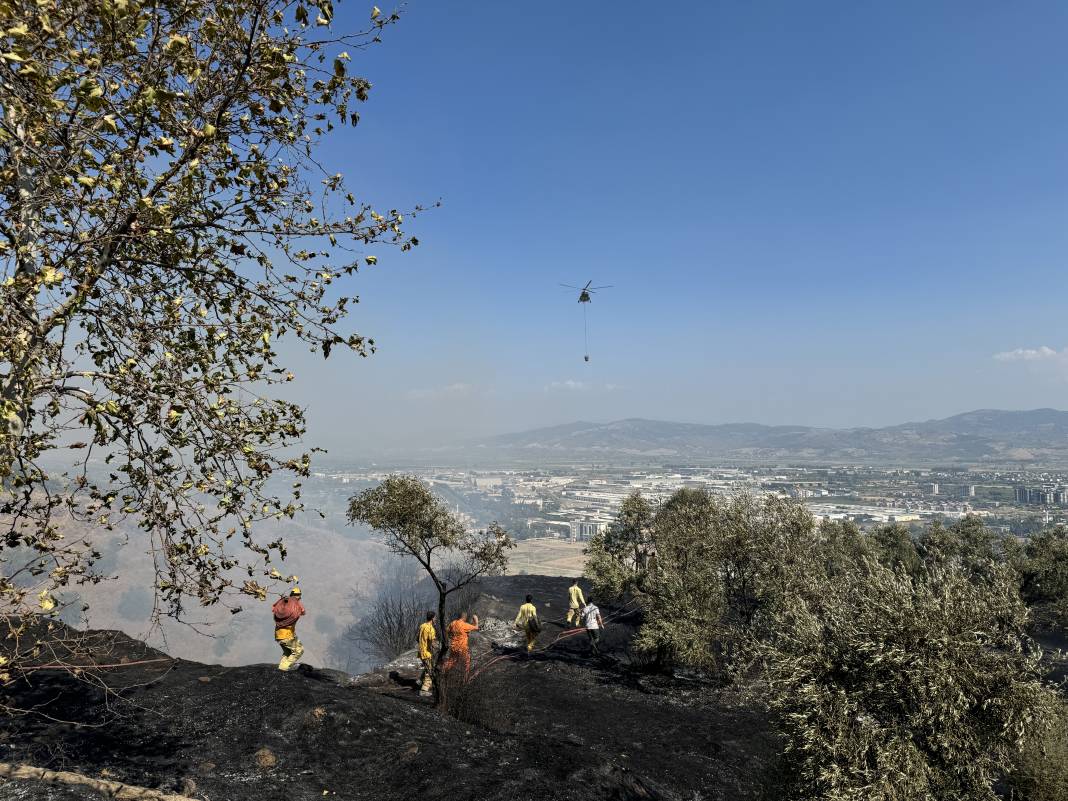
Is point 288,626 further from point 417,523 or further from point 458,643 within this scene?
point 417,523

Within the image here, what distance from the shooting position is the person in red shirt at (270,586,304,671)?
17000 mm

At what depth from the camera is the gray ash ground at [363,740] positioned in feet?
35.8

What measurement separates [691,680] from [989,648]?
14.5 metres

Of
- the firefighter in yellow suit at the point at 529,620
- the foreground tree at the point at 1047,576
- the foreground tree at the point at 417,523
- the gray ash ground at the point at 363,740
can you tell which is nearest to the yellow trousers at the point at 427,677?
the gray ash ground at the point at 363,740

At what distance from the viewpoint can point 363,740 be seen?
13406 millimetres

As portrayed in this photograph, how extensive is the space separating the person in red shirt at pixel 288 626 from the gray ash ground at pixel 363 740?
717 mm

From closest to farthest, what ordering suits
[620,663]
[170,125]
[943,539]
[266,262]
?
1. [170,125]
2. [266,262]
3. [620,663]
4. [943,539]

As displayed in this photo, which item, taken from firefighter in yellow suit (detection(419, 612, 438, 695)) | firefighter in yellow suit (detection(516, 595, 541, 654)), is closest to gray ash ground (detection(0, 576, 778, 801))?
firefighter in yellow suit (detection(419, 612, 438, 695))

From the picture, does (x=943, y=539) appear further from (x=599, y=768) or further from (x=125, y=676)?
(x=125, y=676)

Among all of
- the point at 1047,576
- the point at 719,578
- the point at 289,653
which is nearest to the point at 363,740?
the point at 289,653

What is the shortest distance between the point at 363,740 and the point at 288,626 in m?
5.66

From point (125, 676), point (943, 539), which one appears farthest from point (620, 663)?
point (943, 539)

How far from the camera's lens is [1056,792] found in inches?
487

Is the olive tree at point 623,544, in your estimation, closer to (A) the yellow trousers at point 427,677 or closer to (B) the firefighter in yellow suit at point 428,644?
(A) the yellow trousers at point 427,677
